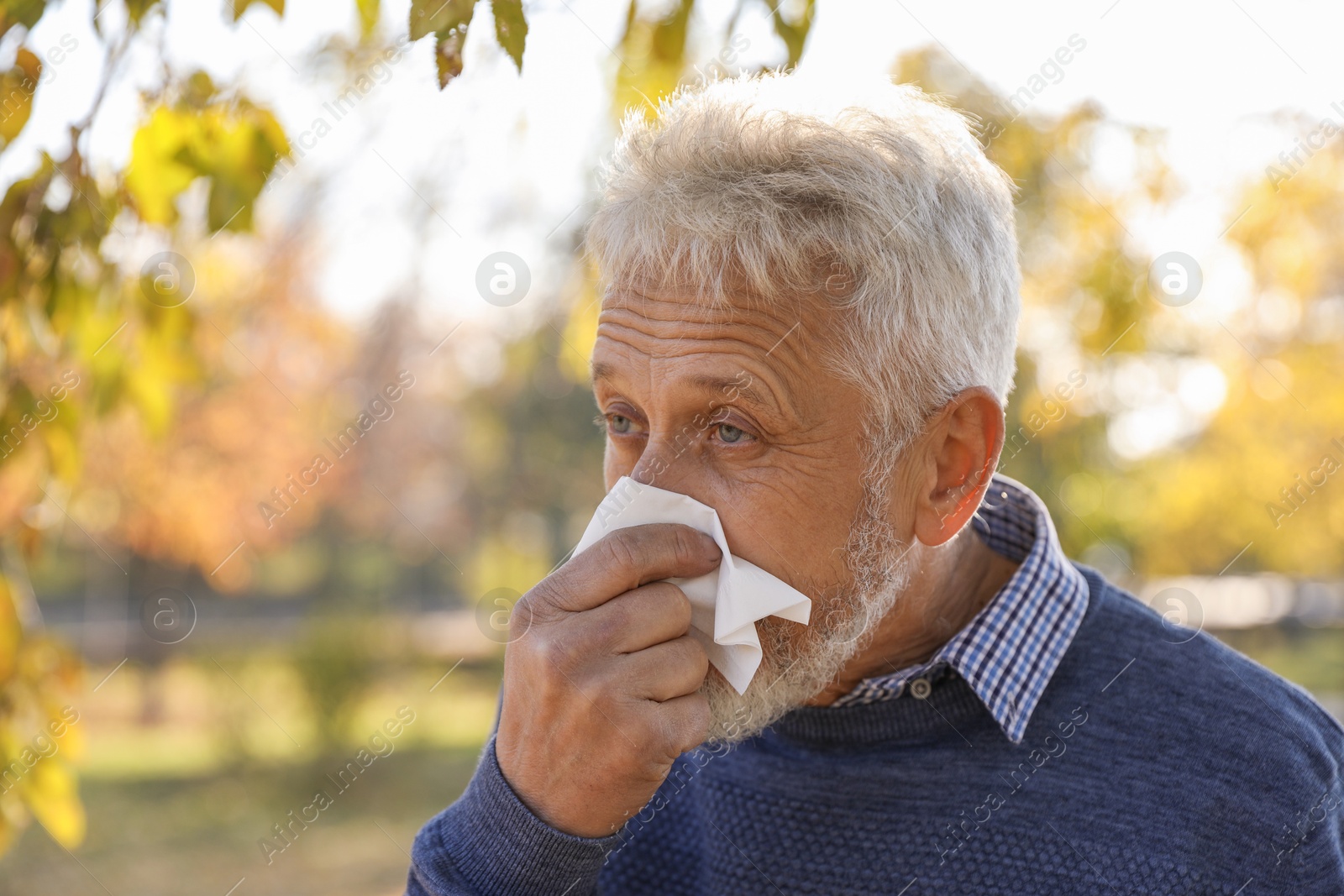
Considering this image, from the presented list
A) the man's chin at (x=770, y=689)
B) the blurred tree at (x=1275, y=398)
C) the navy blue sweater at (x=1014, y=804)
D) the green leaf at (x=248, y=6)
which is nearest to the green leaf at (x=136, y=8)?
the green leaf at (x=248, y=6)

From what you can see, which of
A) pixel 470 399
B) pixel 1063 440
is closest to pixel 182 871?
pixel 1063 440

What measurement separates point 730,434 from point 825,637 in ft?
1.51

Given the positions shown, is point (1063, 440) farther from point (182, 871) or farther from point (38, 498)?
point (182, 871)

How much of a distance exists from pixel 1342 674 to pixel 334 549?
21.4 m

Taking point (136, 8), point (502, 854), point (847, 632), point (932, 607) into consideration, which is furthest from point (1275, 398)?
point (136, 8)

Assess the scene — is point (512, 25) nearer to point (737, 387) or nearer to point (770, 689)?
point (737, 387)

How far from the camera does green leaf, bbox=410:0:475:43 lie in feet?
5.85

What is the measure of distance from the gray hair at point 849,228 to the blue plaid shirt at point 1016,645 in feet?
1.36

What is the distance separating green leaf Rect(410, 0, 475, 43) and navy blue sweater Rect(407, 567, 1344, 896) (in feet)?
4.33

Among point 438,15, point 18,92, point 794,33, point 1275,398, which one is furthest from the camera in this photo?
point 1275,398

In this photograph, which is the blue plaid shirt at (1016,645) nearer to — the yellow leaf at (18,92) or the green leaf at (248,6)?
the green leaf at (248,6)

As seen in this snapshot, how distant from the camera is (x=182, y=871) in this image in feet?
29.4

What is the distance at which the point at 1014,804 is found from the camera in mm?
2135

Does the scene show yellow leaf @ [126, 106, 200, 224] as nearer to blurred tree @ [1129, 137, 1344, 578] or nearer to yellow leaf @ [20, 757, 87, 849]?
yellow leaf @ [20, 757, 87, 849]
